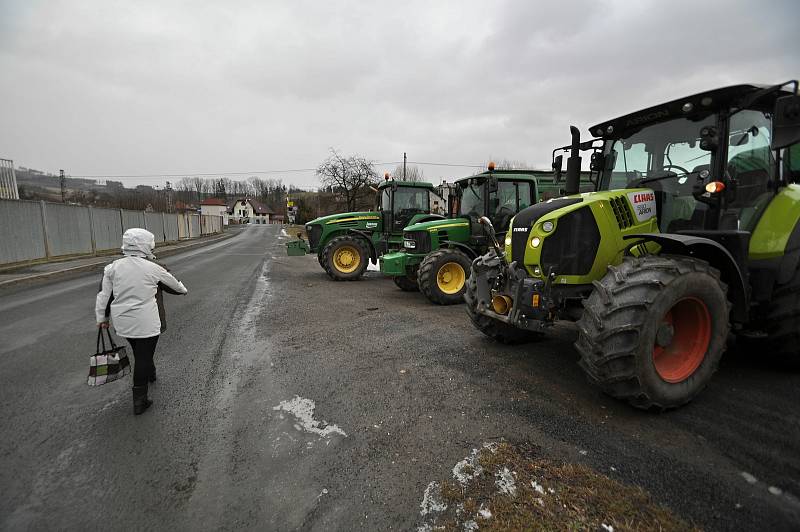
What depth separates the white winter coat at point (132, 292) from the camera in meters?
3.17

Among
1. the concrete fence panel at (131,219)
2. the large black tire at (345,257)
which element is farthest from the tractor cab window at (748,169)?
the concrete fence panel at (131,219)

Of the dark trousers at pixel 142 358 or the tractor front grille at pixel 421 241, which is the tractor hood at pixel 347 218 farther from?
the dark trousers at pixel 142 358

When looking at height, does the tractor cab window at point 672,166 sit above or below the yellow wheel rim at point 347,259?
above

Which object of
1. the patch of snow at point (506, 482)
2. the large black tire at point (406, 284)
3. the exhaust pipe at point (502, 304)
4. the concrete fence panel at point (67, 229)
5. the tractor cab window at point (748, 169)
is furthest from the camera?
the concrete fence panel at point (67, 229)

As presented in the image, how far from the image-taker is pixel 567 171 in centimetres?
462

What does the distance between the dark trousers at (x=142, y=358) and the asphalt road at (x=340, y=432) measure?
0.30 meters

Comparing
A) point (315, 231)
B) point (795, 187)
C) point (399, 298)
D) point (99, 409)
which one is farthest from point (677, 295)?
point (315, 231)

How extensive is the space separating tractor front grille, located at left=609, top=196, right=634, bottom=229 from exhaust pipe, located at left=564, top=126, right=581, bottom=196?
3.73 feet

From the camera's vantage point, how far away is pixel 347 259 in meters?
10.6

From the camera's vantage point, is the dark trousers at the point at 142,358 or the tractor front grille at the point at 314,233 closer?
the dark trousers at the point at 142,358

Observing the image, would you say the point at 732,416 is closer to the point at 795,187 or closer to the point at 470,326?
the point at 795,187

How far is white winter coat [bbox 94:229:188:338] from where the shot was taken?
317 centimetres

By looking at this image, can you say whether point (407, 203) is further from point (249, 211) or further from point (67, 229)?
point (249, 211)

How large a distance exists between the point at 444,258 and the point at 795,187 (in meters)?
4.45
